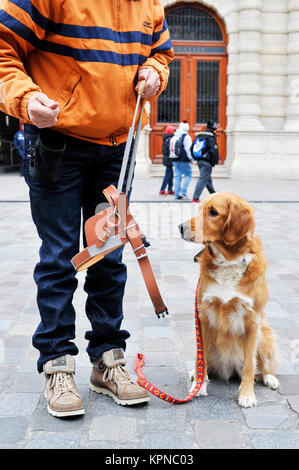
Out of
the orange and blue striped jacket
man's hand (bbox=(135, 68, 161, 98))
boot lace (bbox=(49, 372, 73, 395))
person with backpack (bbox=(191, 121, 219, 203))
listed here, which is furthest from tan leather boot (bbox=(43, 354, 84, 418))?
person with backpack (bbox=(191, 121, 219, 203))

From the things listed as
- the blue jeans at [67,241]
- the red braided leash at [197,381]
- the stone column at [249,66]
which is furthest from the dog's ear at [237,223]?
the stone column at [249,66]

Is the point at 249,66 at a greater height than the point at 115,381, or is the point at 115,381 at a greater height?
the point at 249,66

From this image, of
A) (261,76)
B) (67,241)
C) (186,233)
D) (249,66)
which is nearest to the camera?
(67,241)

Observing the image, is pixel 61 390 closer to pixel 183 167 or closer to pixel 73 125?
pixel 73 125

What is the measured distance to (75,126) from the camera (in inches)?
85.5

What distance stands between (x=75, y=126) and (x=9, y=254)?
160 inches

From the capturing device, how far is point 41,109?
1.95 m

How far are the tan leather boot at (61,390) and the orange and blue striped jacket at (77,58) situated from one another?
1013mm

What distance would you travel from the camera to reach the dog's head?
7.88 ft

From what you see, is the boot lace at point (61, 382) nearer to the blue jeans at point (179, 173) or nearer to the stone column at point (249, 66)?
the blue jeans at point (179, 173)

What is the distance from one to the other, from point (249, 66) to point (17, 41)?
15.2m

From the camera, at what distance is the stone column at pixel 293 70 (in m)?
16.1

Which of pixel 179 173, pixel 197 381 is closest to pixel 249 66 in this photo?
pixel 179 173

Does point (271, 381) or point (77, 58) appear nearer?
point (77, 58)
